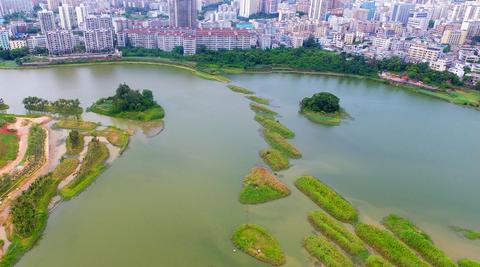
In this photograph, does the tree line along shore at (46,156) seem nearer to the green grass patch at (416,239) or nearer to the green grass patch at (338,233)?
the green grass patch at (338,233)

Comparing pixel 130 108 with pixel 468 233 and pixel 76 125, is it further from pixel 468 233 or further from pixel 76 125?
pixel 468 233

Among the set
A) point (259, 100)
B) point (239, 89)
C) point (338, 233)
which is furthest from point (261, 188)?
point (239, 89)

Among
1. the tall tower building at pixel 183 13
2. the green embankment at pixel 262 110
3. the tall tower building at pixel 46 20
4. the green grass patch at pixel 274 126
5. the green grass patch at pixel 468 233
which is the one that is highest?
the tall tower building at pixel 183 13

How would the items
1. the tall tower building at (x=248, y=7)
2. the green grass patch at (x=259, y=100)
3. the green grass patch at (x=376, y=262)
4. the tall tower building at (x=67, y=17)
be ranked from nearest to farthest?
the green grass patch at (x=376, y=262), the green grass patch at (x=259, y=100), the tall tower building at (x=67, y=17), the tall tower building at (x=248, y=7)

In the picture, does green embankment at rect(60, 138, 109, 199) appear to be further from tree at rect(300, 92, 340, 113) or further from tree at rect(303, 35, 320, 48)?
tree at rect(303, 35, 320, 48)

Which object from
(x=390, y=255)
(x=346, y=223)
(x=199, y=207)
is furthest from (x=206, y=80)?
(x=390, y=255)

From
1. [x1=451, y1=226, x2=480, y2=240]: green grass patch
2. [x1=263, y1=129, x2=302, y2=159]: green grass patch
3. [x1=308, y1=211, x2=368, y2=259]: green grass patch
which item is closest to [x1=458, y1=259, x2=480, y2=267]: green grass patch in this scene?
[x1=451, y1=226, x2=480, y2=240]: green grass patch

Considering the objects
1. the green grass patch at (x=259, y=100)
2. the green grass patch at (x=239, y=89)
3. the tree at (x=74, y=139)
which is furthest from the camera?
the green grass patch at (x=239, y=89)

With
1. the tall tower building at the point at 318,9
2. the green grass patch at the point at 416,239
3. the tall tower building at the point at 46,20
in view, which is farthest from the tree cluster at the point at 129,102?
the tall tower building at the point at 318,9

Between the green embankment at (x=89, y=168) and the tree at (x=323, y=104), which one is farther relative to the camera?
the tree at (x=323, y=104)
